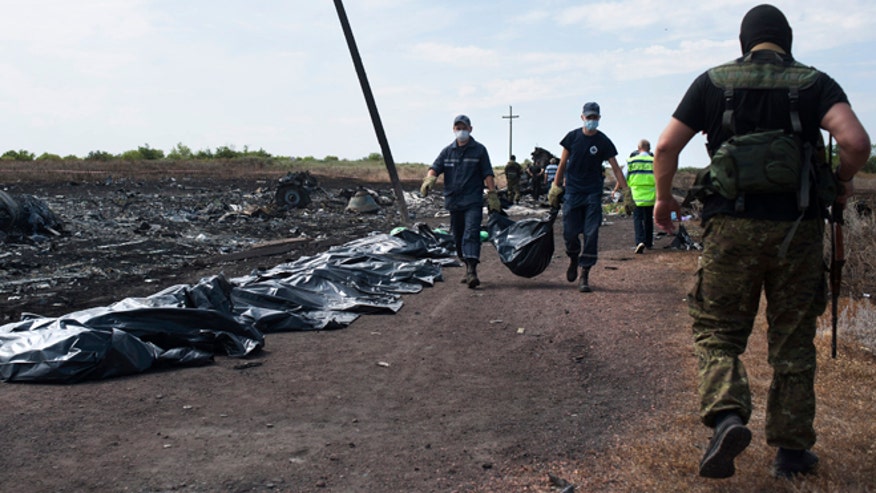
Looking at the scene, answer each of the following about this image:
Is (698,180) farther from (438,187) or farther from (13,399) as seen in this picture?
(438,187)

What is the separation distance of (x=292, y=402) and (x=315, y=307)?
3.00m

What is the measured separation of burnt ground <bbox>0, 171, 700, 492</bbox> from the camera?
3.83 metres

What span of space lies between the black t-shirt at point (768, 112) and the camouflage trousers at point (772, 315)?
5cm

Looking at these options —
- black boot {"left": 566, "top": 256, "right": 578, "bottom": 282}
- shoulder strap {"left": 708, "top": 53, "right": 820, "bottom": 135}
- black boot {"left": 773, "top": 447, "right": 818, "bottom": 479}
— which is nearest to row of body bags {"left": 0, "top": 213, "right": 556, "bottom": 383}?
black boot {"left": 566, "top": 256, "right": 578, "bottom": 282}

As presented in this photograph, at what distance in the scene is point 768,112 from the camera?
3.43 meters

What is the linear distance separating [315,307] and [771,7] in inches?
212

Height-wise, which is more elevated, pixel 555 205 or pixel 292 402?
pixel 555 205

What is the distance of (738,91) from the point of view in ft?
11.3

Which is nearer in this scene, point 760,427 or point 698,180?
point 698,180

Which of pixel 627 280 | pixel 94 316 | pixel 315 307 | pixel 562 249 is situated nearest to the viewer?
pixel 94 316

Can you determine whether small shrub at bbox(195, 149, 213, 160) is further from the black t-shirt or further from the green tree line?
the black t-shirt

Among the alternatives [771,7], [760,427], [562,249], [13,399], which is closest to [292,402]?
[13,399]

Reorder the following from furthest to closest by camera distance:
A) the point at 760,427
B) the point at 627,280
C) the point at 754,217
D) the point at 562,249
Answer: the point at 562,249 → the point at 627,280 → the point at 760,427 → the point at 754,217

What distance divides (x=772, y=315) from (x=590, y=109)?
6053 mm
